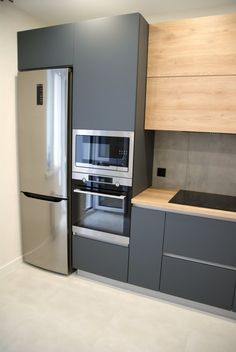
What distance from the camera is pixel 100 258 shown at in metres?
2.34

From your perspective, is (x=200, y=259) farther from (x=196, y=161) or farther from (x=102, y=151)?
(x=102, y=151)

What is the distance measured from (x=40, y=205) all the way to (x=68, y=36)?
5.03 ft

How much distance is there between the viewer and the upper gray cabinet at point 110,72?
6.50 ft

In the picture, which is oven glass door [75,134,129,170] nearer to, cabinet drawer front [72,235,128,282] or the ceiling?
cabinet drawer front [72,235,128,282]

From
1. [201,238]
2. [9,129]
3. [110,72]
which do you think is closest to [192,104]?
[110,72]

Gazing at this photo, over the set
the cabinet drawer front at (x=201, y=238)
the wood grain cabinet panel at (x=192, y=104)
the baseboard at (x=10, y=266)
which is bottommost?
the baseboard at (x=10, y=266)

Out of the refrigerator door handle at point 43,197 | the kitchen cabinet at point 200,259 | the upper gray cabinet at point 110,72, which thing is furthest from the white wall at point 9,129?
the kitchen cabinet at point 200,259

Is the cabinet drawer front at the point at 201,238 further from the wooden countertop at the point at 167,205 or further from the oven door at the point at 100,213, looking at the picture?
the oven door at the point at 100,213

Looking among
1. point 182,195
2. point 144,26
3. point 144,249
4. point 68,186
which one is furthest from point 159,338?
point 144,26

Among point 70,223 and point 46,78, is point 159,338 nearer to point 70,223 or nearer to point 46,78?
point 70,223

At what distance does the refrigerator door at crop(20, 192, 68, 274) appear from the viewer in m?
2.40

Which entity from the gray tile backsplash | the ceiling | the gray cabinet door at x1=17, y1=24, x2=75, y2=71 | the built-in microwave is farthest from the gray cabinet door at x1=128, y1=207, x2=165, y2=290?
the ceiling

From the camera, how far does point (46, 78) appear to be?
2197mm

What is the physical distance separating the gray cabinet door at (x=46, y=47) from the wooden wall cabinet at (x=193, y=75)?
705mm
